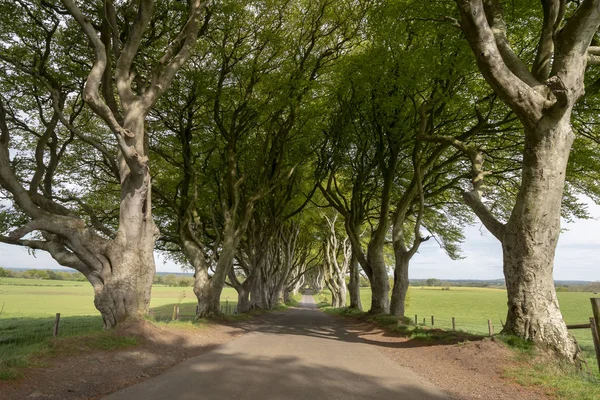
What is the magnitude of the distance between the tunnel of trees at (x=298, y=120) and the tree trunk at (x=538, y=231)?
4cm

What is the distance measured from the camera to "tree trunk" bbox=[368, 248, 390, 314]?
18.0 m

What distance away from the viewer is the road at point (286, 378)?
552cm

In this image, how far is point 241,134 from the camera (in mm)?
18453

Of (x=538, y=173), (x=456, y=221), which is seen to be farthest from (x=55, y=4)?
(x=456, y=221)

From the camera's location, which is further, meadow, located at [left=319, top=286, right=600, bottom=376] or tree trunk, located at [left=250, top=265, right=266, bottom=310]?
meadow, located at [left=319, top=286, right=600, bottom=376]

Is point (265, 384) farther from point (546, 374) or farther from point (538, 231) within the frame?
point (538, 231)

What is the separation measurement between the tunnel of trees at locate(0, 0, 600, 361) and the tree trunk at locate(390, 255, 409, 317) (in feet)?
0.28

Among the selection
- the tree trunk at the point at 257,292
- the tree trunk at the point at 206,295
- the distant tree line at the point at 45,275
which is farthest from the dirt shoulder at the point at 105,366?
the distant tree line at the point at 45,275

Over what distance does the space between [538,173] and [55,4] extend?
47.0 ft

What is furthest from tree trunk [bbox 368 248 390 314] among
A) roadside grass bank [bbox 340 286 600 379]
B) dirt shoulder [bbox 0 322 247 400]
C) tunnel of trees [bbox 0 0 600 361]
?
dirt shoulder [bbox 0 322 247 400]

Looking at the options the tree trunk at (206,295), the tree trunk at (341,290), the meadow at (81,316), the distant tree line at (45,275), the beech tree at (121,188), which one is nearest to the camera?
the beech tree at (121,188)

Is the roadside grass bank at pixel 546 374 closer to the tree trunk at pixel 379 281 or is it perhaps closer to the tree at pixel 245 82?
the tree trunk at pixel 379 281

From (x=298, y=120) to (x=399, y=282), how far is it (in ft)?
31.4

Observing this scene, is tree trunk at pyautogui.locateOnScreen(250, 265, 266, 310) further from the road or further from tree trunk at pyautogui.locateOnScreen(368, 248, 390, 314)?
the road
